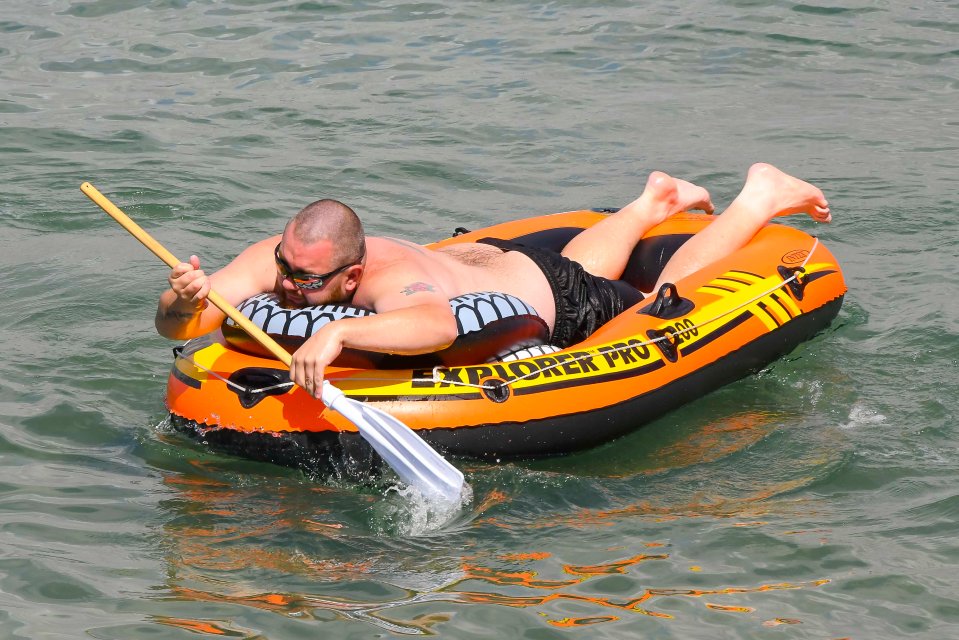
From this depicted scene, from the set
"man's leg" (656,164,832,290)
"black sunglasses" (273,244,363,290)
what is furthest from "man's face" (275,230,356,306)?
"man's leg" (656,164,832,290)

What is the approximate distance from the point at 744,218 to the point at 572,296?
4.19 ft

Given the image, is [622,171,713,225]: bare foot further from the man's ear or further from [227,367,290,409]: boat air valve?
[227,367,290,409]: boat air valve

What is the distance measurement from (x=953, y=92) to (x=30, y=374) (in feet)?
27.9

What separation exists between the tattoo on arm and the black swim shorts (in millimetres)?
968

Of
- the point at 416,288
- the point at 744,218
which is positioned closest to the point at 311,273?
the point at 416,288

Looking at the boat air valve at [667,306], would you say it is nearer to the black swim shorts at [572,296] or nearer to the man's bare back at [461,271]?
the black swim shorts at [572,296]

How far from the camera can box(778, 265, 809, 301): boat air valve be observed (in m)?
6.14

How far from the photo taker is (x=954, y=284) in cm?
704

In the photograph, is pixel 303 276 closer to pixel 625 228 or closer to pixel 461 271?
pixel 461 271

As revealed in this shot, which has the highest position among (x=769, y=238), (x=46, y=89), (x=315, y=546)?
(x=46, y=89)

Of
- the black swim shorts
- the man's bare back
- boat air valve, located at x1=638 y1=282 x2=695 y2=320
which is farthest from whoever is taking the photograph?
the black swim shorts

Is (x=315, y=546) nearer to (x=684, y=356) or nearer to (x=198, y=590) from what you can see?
(x=198, y=590)

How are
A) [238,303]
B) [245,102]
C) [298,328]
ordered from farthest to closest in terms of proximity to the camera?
1. [245,102]
2. [238,303]
3. [298,328]

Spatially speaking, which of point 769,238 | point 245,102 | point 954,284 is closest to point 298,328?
point 769,238
